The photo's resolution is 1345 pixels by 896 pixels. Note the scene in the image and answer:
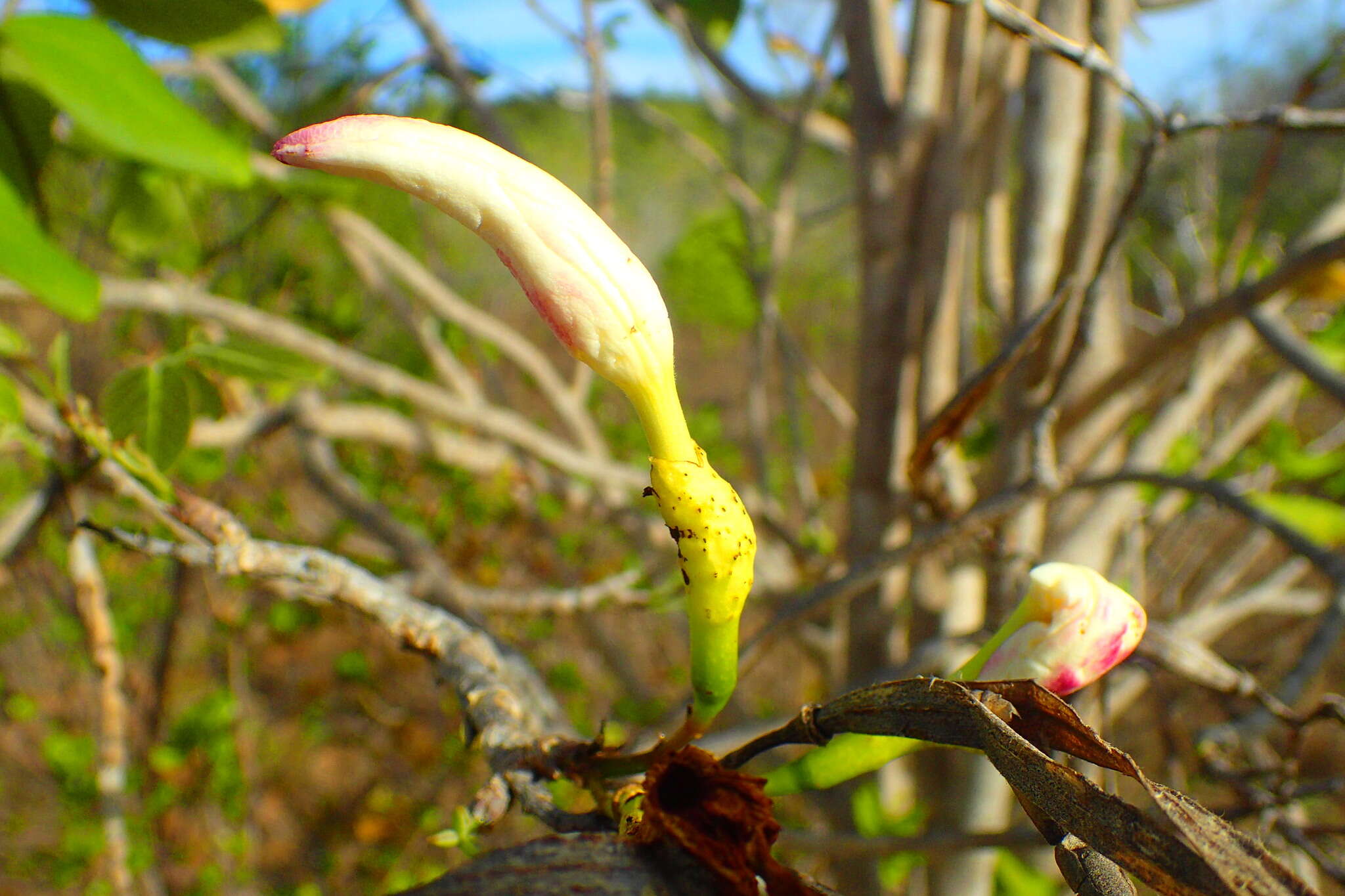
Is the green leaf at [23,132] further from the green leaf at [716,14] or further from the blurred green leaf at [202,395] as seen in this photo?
the green leaf at [716,14]

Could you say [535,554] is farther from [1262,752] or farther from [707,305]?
[707,305]

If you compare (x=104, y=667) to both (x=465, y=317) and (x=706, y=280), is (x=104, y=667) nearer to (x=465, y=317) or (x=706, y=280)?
(x=465, y=317)

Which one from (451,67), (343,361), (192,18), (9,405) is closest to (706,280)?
(451,67)

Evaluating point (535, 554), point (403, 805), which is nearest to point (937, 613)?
point (535, 554)

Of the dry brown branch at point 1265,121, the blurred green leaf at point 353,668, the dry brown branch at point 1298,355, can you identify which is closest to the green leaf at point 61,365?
the dry brown branch at point 1265,121

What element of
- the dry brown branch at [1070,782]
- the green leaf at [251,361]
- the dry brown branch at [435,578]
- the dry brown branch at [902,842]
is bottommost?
the dry brown branch at [902,842]

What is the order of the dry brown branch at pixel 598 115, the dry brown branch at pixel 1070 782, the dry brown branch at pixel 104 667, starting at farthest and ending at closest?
the dry brown branch at pixel 598 115
the dry brown branch at pixel 104 667
the dry brown branch at pixel 1070 782

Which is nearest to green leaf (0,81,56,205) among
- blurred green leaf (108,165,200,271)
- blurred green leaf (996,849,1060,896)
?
blurred green leaf (108,165,200,271)
